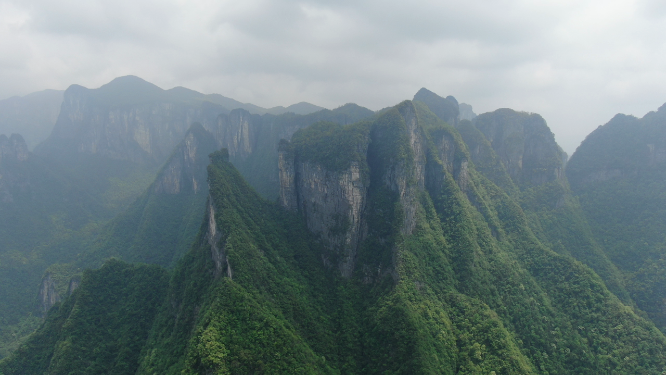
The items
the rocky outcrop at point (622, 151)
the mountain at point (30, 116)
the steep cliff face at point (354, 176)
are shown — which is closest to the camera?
the steep cliff face at point (354, 176)

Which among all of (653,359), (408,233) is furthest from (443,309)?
(653,359)

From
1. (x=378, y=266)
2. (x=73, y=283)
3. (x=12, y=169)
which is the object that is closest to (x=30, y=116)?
(x=12, y=169)

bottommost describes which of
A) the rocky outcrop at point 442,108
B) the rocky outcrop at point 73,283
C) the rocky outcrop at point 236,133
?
the rocky outcrop at point 73,283

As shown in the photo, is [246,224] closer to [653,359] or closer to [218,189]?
[218,189]

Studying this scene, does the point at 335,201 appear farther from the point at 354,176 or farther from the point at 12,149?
the point at 12,149

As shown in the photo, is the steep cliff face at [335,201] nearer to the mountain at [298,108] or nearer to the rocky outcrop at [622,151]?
the rocky outcrop at [622,151]

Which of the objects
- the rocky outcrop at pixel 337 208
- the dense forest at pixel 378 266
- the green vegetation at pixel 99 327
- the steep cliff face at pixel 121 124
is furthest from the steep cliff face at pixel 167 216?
the steep cliff face at pixel 121 124

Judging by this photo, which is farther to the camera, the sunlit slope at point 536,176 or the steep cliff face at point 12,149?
the steep cliff face at point 12,149
